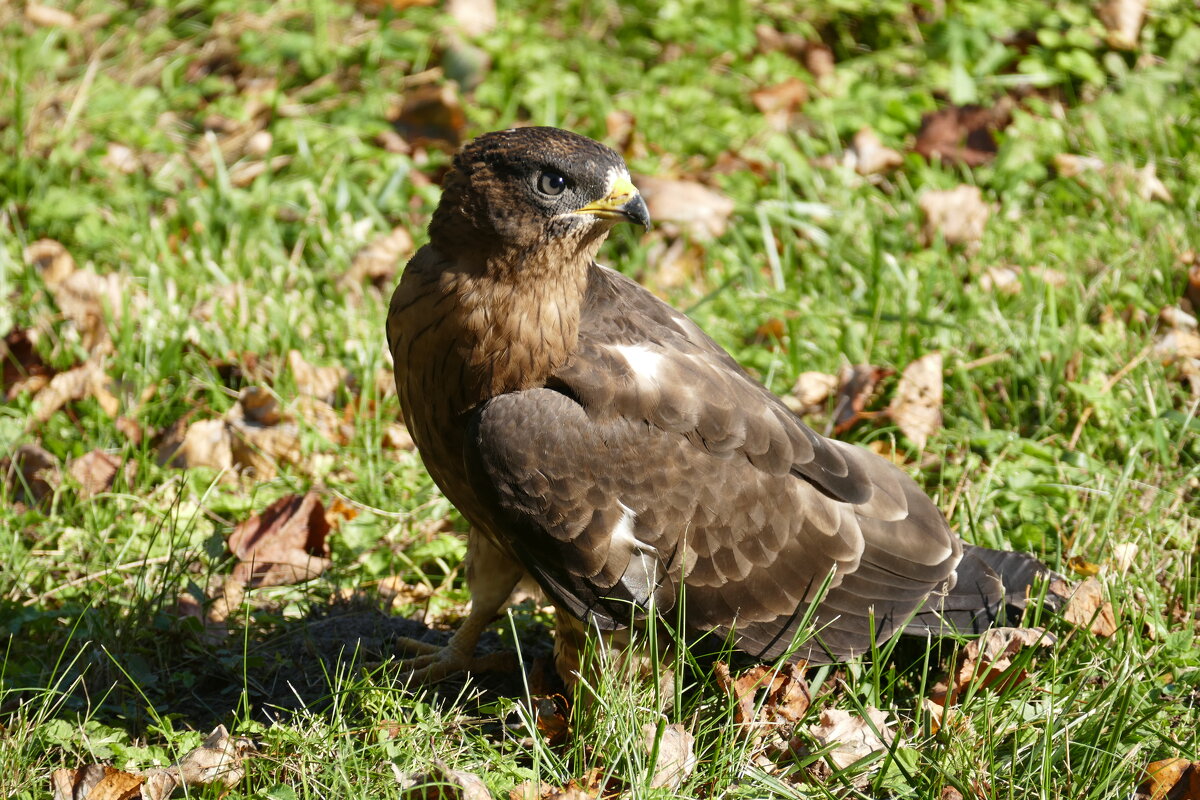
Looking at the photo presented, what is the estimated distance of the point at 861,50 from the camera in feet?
24.1

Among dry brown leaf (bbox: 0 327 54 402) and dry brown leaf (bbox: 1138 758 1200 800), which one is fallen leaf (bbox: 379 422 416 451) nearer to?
dry brown leaf (bbox: 0 327 54 402)

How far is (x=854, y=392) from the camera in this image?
4.84 m

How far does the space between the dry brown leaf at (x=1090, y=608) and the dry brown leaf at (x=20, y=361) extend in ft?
12.8

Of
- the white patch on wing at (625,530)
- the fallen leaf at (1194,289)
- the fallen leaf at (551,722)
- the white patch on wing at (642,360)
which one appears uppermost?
the white patch on wing at (642,360)

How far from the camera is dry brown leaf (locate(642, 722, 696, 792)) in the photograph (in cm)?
318

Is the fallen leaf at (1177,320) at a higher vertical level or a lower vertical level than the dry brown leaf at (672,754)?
higher

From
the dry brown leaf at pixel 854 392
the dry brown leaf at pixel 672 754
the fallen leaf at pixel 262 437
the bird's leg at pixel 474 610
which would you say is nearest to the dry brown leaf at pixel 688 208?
the dry brown leaf at pixel 854 392

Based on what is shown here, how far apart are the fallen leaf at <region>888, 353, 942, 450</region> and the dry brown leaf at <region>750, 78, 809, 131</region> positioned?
8.05 feet

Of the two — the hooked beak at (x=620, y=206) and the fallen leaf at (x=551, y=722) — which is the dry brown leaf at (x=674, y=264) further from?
the fallen leaf at (x=551, y=722)

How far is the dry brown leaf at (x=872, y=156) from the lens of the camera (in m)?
6.41

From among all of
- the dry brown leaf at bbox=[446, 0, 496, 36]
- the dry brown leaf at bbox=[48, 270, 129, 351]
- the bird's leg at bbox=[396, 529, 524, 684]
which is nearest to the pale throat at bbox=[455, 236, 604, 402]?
the bird's leg at bbox=[396, 529, 524, 684]

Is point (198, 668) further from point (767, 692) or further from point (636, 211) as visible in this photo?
point (636, 211)

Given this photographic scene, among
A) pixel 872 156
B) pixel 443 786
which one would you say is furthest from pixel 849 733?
pixel 872 156

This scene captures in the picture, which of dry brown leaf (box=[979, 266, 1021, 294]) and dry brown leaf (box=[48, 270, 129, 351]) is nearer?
dry brown leaf (box=[48, 270, 129, 351])
